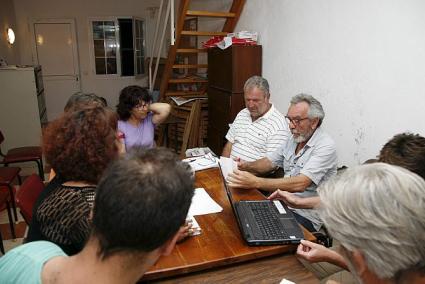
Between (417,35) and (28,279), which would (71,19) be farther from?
(28,279)

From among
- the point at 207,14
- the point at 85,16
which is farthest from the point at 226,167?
the point at 85,16

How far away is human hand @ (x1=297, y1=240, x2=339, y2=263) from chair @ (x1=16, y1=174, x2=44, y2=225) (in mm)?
1208

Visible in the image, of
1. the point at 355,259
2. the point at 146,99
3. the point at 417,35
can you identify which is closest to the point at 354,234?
the point at 355,259

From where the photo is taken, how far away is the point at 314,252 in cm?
129

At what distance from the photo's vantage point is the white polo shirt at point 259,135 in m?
2.63

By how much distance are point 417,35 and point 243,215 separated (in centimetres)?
153

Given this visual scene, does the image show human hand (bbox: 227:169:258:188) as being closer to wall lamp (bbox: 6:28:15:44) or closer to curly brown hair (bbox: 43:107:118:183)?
curly brown hair (bbox: 43:107:118:183)

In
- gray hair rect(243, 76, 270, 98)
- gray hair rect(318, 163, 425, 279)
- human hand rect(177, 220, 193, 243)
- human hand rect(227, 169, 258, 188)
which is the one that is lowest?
human hand rect(177, 220, 193, 243)

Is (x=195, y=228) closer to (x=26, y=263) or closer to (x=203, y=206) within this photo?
(x=203, y=206)

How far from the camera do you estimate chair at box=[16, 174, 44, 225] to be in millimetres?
1611

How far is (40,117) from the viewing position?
4.98 metres

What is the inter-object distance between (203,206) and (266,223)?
0.37 meters

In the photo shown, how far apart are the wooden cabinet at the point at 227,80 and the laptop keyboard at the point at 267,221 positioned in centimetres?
231

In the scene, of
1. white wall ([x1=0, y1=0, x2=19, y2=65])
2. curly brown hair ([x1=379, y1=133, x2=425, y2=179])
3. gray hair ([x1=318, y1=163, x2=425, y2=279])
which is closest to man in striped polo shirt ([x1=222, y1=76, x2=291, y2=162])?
curly brown hair ([x1=379, y1=133, x2=425, y2=179])
